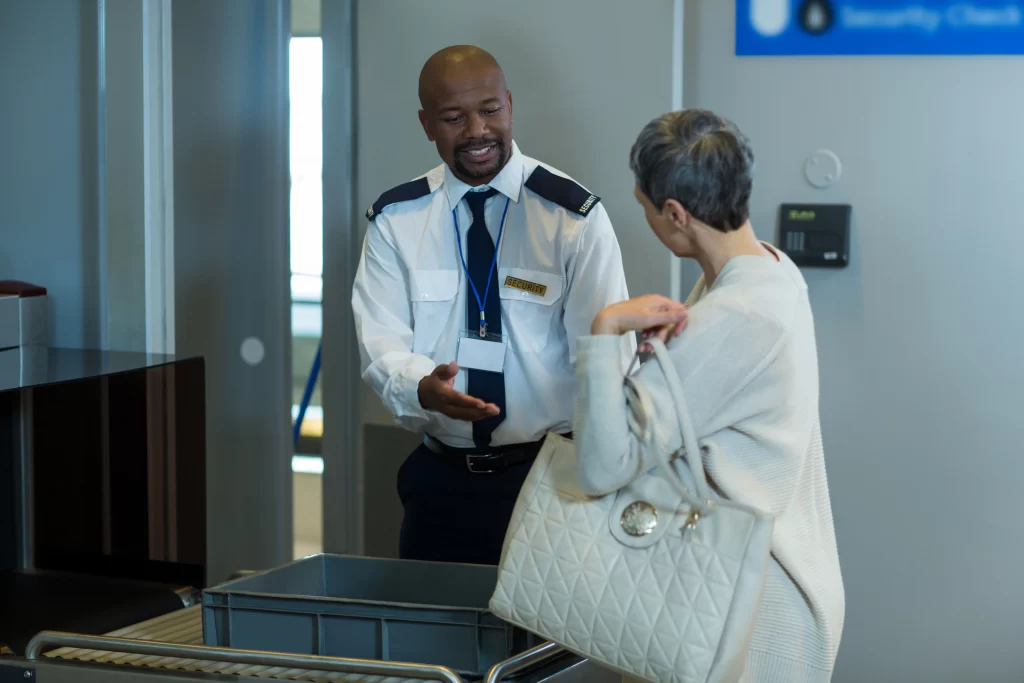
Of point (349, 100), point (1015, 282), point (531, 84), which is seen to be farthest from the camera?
point (349, 100)

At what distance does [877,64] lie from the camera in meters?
2.46

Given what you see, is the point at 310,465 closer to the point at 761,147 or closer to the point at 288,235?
the point at 288,235

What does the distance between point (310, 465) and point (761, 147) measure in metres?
1.56

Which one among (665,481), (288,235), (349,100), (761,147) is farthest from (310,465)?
(665,481)

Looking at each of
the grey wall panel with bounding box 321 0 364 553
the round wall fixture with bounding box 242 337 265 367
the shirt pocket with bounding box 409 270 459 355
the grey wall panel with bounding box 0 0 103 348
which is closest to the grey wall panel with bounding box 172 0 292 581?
the round wall fixture with bounding box 242 337 265 367

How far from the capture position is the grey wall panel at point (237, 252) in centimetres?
298

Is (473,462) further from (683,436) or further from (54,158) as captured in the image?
(54,158)

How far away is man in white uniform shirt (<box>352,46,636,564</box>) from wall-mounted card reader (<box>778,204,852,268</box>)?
71cm

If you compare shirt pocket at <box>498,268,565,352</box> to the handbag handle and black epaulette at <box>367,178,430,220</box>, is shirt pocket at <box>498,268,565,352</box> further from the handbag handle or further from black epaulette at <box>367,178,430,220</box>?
the handbag handle

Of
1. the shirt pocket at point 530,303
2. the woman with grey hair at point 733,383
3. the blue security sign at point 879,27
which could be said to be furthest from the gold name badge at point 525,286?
the blue security sign at point 879,27

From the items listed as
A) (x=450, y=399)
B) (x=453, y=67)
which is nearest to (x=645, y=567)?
(x=450, y=399)

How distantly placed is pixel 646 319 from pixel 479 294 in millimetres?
827

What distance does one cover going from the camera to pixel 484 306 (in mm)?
2047

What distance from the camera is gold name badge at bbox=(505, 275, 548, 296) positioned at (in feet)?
6.66
